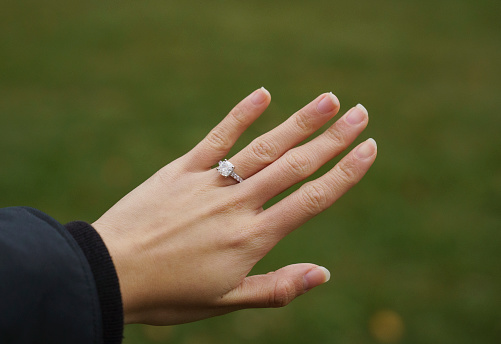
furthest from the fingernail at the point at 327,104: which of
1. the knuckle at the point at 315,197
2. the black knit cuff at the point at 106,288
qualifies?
the black knit cuff at the point at 106,288

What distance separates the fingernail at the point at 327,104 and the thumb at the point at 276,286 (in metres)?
0.66

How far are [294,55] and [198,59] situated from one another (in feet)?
3.44

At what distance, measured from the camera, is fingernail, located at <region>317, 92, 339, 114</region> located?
2191 millimetres

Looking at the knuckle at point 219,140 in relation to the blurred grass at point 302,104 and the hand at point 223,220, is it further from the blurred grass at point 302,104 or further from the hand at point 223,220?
the blurred grass at point 302,104

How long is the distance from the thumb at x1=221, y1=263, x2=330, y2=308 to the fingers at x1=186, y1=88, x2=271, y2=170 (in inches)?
21.8

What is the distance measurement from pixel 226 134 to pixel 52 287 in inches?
41.8

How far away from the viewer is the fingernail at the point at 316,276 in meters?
2.03

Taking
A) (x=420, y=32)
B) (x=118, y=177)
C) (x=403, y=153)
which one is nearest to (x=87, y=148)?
Answer: (x=118, y=177)

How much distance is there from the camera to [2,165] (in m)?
4.41

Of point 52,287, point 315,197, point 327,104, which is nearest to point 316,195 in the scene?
point 315,197

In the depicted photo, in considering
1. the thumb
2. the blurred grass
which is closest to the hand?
the thumb

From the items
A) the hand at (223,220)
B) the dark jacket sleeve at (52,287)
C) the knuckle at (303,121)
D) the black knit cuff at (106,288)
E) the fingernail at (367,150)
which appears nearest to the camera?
the dark jacket sleeve at (52,287)

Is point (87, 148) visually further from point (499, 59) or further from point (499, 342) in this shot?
point (499, 59)

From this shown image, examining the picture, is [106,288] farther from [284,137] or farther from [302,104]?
[302,104]
